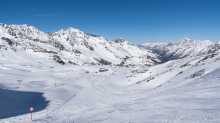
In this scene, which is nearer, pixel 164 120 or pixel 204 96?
pixel 164 120

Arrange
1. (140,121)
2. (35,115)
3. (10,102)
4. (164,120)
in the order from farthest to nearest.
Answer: (10,102) → (35,115) → (140,121) → (164,120)

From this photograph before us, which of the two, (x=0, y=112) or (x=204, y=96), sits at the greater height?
(x=204, y=96)

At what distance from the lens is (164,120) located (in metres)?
14.1

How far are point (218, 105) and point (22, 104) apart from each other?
28.4 m

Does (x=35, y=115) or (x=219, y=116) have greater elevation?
(x=219, y=116)

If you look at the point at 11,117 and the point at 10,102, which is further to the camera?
the point at 10,102

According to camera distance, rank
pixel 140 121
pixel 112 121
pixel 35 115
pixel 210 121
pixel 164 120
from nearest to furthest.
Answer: pixel 210 121 < pixel 164 120 < pixel 140 121 < pixel 112 121 < pixel 35 115

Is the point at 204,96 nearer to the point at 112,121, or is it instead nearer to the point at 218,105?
the point at 218,105

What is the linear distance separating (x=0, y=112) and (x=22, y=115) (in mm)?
3103

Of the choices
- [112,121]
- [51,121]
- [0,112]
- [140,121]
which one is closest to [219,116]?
[140,121]

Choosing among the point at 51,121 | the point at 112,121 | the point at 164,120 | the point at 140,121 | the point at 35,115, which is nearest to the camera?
the point at 164,120

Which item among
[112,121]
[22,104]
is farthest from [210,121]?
[22,104]

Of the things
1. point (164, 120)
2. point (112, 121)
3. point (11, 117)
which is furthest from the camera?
point (11, 117)

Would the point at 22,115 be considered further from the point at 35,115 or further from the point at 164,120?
the point at 164,120
